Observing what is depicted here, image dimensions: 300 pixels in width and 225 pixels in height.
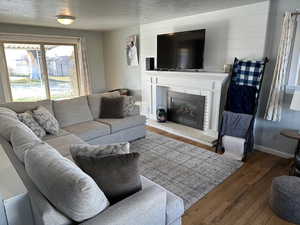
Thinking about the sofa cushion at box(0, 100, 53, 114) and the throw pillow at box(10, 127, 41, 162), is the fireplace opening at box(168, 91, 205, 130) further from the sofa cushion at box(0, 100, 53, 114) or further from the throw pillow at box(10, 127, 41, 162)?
the throw pillow at box(10, 127, 41, 162)

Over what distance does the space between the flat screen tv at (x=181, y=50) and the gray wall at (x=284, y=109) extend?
1.05 meters

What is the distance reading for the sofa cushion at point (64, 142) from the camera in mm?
2385

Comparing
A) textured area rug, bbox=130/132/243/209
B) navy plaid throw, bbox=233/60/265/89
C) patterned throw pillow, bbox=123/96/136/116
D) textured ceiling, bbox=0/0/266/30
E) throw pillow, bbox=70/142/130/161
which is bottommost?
textured area rug, bbox=130/132/243/209

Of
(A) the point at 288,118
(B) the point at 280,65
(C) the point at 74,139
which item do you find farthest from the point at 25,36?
(A) the point at 288,118

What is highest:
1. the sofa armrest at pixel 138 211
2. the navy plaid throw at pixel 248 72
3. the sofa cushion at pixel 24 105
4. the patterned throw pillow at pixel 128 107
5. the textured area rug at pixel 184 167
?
the navy plaid throw at pixel 248 72

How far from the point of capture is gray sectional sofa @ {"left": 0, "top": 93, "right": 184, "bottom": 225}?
44.4 inches

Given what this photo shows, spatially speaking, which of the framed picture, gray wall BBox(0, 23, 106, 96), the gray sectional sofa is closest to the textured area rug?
the gray sectional sofa

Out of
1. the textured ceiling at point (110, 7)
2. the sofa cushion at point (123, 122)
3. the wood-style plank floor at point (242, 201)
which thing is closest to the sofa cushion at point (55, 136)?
the sofa cushion at point (123, 122)

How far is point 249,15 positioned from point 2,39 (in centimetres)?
523

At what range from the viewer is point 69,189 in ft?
3.47

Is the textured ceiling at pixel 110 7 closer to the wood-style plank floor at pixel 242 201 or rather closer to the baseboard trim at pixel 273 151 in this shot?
the baseboard trim at pixel 273 151

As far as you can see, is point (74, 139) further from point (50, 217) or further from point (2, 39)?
point (2, 39)

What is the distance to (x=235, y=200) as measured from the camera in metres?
2.18

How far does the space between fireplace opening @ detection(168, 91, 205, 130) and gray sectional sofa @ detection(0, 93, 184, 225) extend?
1014mm
